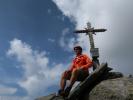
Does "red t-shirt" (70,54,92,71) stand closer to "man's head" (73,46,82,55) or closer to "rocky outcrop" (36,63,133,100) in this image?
"man's head" (73,46,82,55)

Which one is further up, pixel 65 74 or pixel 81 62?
pixel 81 62

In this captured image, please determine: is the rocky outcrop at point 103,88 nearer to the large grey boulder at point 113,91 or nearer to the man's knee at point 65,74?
the large grey boulder at point 113,91

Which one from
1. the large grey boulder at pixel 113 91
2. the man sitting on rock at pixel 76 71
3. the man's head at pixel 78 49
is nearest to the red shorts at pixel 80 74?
the man sitting on rock at pixel 76 71

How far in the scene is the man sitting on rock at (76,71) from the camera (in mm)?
8852

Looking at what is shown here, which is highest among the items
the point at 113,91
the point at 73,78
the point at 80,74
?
the point at 113,91

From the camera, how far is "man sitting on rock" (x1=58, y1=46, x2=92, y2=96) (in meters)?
8.85

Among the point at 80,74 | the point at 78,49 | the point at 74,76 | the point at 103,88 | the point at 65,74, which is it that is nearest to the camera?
the point at 74,76

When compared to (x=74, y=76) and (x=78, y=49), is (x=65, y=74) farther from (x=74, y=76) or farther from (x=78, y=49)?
(x=78, y=49)

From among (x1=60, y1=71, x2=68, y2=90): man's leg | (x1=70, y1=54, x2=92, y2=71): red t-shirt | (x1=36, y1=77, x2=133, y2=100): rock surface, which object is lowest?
(x1=60, y1=71, x2=68, y2=90): man's leg

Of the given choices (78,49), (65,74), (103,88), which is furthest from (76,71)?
(103,88)

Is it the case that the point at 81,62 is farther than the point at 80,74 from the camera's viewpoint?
Yes

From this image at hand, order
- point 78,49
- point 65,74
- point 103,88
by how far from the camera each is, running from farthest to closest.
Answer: point 103,88, point 78,49, point 65,74

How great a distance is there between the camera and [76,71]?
29.0 ft

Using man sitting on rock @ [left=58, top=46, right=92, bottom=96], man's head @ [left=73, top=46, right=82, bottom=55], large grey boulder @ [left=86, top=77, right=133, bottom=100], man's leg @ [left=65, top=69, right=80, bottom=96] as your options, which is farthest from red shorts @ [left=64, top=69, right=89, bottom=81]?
large grey boulder @ [left=86, top=77, right=133, bottom=100]
